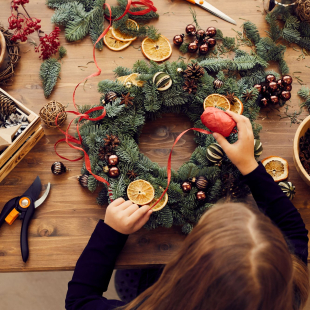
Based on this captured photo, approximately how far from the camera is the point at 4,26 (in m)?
1.17

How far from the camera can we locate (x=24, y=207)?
97cm

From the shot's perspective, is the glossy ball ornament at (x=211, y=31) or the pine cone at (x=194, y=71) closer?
the pine cone at (x=194, y=71)

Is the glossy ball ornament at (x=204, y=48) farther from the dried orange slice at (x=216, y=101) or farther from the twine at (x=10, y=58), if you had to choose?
the twine at (x=10, y=58)

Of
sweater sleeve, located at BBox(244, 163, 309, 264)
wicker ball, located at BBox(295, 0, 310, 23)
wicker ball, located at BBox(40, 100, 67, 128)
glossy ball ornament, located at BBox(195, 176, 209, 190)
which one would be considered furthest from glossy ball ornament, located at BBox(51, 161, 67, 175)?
wicker ball, located at BBox(295, 0, 310, 23)

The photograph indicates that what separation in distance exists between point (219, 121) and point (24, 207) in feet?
2.36

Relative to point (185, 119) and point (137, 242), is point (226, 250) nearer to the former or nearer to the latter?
point (137, 242)

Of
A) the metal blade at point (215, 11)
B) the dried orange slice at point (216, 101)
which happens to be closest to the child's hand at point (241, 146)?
the dried orange slice at point (216, 101)

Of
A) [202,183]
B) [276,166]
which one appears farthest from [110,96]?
[276,166]

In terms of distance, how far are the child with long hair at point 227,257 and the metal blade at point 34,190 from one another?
0.26 metres

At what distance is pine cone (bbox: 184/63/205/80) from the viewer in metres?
0.98

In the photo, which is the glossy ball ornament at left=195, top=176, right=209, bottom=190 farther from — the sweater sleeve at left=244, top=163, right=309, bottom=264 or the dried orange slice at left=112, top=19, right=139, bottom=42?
the dried orange slice at left=112, top=19, right=139, bottom=42

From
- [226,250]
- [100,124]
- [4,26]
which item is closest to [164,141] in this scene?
[100,124]

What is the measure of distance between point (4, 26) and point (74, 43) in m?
0.30

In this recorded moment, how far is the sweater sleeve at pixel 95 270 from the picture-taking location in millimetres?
842
